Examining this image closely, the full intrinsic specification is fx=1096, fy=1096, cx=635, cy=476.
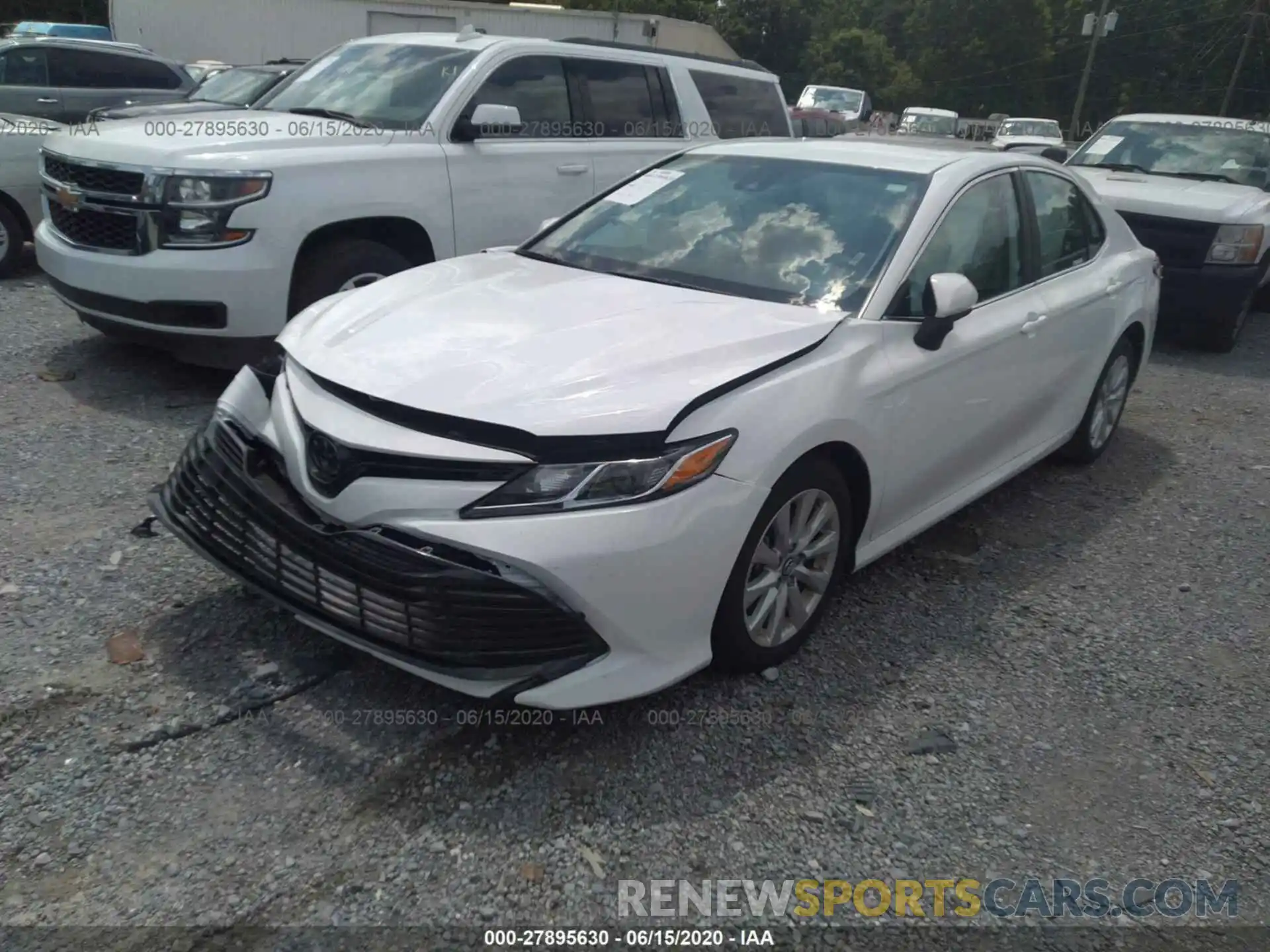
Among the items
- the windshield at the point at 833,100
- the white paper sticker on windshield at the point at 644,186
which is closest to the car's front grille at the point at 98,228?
the white paper sticker on windshield at the point at 644,186

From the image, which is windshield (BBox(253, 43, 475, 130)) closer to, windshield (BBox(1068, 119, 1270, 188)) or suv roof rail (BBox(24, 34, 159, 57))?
windshield (BBox(1068, 119, 1270, 188))

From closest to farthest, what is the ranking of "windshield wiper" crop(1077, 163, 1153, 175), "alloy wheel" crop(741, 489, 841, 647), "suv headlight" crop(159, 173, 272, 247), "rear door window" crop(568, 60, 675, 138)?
1. "alloy wheel" crop(741, 489, 841, 647)
2. "suv headlight" crop(159, 173, 272, 247)
3. "rear door window" crop(568, 60, 675, 138)
4. "windshield wiper" crop(1077, 163, 1153, 175)

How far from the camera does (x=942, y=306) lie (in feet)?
12.6

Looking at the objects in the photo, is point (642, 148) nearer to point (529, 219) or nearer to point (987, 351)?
point (529, 219)

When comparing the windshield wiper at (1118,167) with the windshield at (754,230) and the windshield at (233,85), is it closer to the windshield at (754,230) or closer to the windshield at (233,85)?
the windshield at (754,230)

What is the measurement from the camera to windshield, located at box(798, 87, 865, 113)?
2980 centimetres

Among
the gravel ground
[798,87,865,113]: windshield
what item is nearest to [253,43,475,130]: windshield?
the gravel ground

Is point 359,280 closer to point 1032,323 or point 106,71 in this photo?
point 1032,323

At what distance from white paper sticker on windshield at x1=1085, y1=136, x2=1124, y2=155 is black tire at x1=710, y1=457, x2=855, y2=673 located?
308 inches

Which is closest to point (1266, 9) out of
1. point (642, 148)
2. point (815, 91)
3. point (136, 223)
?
point (815, 91)

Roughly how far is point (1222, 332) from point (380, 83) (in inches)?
271

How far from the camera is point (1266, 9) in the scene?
48.4 meters

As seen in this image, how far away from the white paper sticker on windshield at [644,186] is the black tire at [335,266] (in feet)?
5.43

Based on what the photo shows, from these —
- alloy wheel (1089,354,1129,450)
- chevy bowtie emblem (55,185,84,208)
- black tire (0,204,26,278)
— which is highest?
chevy bowtie emblem (55,185,84,208)
